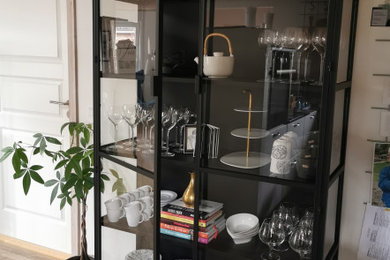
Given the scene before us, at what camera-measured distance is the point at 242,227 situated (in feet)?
6.26

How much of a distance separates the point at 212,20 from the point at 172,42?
0.29m

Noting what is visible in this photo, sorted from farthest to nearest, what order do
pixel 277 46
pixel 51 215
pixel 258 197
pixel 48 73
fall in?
pixel 51 215, pixel 48 73, pixel 258 197, pixel 277 46

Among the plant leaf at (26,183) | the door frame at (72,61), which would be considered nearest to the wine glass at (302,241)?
the plant leaf at (26,183)

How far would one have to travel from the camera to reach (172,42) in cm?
202

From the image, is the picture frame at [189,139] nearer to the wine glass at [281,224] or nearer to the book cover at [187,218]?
the book cover at [187,218]

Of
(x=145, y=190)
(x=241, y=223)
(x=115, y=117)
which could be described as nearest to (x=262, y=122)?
(x=241, y=223)

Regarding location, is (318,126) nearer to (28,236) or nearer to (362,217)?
(362,217)

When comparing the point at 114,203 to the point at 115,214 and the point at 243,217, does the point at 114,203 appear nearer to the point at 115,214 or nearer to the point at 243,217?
the point at 115,214

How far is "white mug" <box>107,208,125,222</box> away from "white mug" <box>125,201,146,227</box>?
0.16ft

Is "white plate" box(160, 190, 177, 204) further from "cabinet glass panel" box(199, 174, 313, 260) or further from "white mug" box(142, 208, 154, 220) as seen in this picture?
"cabinet glass panel" box(199, 174, 313, 260)

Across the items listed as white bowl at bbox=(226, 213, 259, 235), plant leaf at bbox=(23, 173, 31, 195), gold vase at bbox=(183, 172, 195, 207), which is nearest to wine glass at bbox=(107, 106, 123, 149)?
gold vase at bbox=(183, 172, 195, 207)

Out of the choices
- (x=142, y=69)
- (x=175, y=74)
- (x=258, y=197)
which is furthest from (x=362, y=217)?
(x=142, y=69)

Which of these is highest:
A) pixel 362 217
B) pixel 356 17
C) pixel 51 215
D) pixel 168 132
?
pixel 356 17

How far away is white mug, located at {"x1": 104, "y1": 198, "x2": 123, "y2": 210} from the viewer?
84.0 inches
